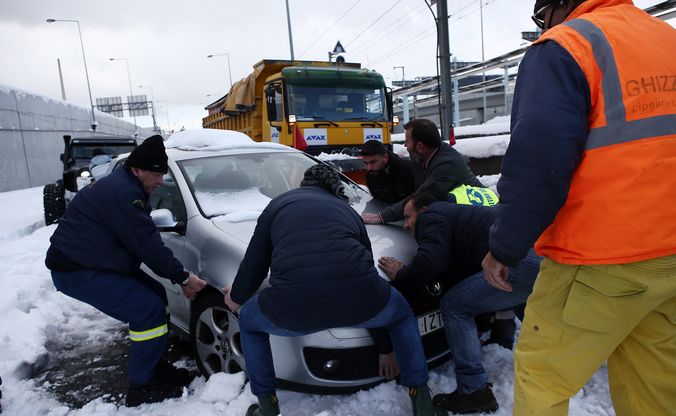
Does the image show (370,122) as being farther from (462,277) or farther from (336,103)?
(462,277)

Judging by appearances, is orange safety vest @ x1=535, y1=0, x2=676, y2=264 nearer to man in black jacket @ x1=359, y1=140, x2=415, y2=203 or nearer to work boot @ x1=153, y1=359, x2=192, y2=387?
work boot @ x1=153, y1=359, x2=192, y2=387

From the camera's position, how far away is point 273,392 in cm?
226

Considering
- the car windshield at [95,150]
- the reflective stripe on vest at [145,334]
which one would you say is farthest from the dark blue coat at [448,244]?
the car windshield at [95,150]

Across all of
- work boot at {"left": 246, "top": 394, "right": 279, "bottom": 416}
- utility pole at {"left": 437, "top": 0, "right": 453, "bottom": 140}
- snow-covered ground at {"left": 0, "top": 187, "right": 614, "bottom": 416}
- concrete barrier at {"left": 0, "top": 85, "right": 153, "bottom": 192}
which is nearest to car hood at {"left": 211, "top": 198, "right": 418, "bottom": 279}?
snow-covered ground at {"left": 0, "top": 187, "right": 614, "bottom": 416}

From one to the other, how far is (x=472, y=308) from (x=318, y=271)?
3.09 ft

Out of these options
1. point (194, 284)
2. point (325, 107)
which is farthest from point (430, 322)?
point (325, 107)

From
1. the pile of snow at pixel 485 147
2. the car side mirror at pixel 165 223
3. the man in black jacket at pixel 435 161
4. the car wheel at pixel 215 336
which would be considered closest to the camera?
the car wheel at pixel 215 336

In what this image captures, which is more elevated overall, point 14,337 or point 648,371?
point 648,371

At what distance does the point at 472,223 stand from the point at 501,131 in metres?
12.5

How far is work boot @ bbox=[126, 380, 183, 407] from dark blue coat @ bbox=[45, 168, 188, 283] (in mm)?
636

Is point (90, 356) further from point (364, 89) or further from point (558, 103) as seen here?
point (364, 89)

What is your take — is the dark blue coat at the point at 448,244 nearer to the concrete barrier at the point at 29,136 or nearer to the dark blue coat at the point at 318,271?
the dark blue coat at the point at 318,271

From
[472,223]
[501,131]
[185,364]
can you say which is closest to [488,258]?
[472,223]

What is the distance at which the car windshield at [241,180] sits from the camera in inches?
128
